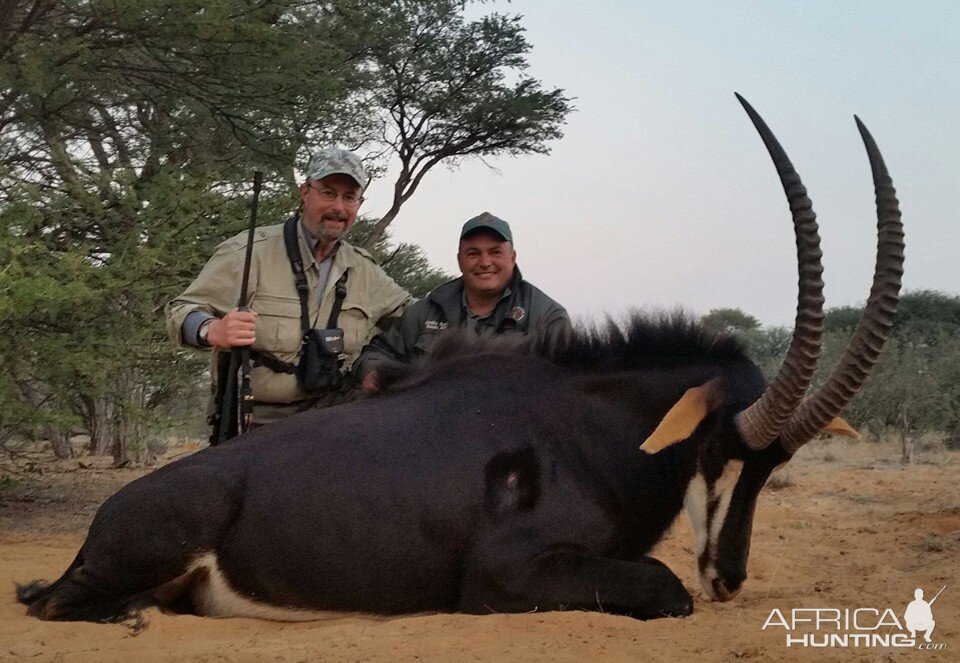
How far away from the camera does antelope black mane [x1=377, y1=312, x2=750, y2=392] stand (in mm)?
5156

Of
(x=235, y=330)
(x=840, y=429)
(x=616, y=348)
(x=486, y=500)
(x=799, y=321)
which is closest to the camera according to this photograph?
(x=799, y=321)

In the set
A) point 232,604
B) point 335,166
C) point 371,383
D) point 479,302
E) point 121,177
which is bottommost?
point 232,604

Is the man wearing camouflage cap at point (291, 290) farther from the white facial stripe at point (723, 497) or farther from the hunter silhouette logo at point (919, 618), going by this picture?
the hunter silhouette logo at point (919, 618)

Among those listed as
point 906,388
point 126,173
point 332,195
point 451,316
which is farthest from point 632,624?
point 906,388

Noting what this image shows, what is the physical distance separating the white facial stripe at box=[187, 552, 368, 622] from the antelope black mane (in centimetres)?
117

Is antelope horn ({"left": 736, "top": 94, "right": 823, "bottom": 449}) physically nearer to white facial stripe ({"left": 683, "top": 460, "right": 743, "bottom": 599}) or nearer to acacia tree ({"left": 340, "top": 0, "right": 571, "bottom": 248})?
white facial stripe ({"left": 683, "top": 460, "right": 743, "bottom": 599})

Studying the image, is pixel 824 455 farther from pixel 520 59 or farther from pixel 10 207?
pixel 10 207

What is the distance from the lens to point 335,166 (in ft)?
20.8

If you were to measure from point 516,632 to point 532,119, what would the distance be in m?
16.7

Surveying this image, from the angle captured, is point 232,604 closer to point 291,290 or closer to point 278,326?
point 278,326

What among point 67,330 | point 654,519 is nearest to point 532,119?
point 67,330

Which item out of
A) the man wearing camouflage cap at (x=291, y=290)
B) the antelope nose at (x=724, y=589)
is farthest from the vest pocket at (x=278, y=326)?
the antelope nose at (x=724, y=589)

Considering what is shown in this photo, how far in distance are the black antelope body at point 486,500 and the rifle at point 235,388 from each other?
2.65ft

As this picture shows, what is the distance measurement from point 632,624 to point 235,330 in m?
2.70
